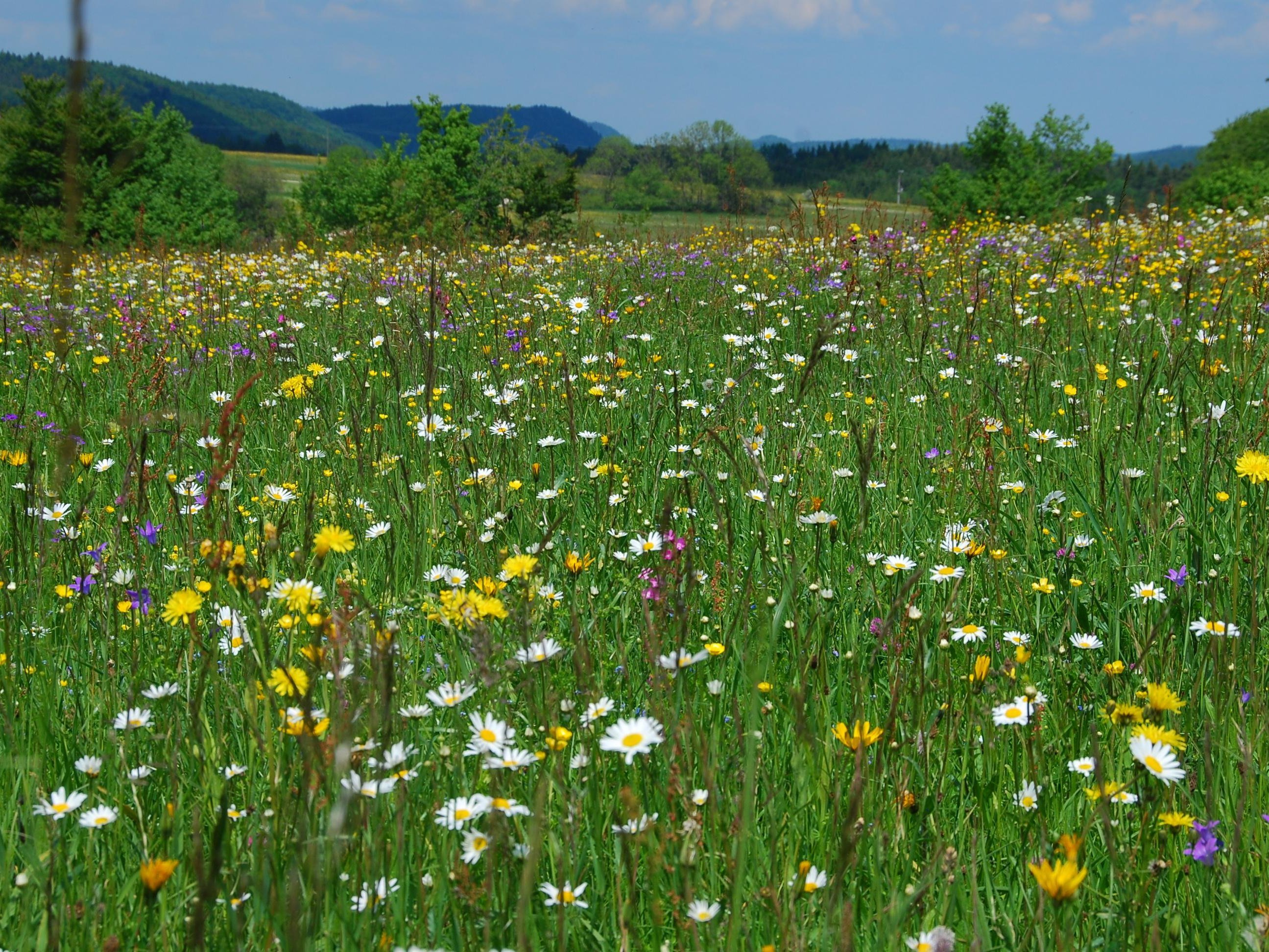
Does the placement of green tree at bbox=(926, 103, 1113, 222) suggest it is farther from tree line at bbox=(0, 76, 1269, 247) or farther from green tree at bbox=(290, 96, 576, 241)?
green tree at bbox=(290, 96, 576, 241)

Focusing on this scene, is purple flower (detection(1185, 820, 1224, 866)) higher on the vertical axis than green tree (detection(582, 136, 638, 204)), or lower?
lower

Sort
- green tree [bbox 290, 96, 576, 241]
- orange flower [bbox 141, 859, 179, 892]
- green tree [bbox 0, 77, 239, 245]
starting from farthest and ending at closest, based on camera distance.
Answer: green tree [bbox 0, 77, 239, 245] → green tree [bbox 290, 96, 576, 241] → orange flower [bbox 141, 859, 179, 892]

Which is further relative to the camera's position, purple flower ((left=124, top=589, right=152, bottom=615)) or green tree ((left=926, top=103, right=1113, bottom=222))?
green tree ((left=926, top=103, right=1113, bottom=222))

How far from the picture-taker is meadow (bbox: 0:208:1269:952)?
1163 millimetres

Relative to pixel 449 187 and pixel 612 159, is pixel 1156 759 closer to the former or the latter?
pixel 449 187

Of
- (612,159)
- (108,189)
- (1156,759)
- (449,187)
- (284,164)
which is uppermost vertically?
(284,164)

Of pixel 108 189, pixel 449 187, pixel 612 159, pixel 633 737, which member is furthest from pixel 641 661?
pixel 612 159

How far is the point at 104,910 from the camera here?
1.17m

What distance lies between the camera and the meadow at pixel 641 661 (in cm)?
116

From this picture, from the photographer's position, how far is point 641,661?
1866 mm

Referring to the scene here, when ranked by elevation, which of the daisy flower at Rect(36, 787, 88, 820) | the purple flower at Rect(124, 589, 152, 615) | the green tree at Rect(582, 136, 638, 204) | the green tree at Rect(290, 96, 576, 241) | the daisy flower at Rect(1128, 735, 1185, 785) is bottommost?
the daisy flower at Rect(36, 787, 88, 820)

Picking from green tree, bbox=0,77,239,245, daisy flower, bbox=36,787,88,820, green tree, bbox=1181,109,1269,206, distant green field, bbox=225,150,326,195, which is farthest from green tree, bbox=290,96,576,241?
distant green field, bbox=225,150,326,195

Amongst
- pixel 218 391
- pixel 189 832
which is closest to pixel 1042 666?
pixel 189 832

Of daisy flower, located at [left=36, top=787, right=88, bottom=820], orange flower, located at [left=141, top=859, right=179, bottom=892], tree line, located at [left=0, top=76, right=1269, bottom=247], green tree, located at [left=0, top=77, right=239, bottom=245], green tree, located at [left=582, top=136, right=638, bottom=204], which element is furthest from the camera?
green tree, located at [left=582, top=136, right=638, bottom=204]
